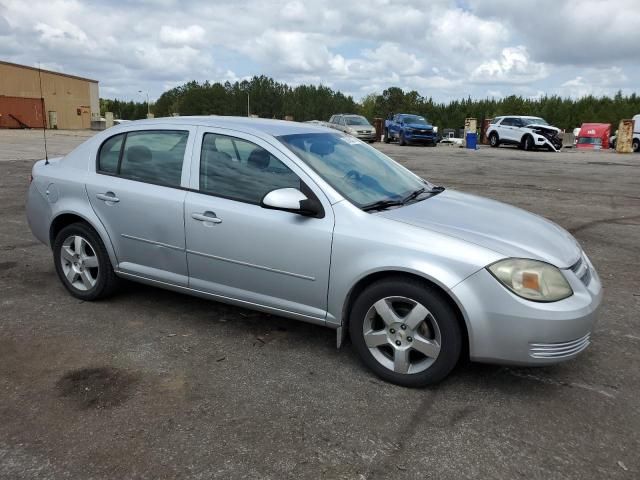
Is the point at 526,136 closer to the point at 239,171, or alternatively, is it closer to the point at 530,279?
the point at 239,171

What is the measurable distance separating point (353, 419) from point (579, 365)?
163cm

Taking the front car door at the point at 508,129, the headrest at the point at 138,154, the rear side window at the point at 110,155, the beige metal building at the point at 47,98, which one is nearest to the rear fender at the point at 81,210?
the rear side window at the point at 110,155

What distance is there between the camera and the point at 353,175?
3.80m

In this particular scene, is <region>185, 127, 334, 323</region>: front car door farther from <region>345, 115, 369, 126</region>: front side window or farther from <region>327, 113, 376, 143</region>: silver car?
<region>345, 115, 369, 126</region>: front side window

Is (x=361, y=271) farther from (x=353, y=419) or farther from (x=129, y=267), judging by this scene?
(x=129, y=267)

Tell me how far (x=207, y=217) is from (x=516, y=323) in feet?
6.80

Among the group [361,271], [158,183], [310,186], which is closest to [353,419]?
[361,271]

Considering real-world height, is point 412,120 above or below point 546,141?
above

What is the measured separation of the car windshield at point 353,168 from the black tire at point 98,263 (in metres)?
1.79

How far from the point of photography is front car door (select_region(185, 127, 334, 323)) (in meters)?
3.44

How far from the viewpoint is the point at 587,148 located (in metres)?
31.6

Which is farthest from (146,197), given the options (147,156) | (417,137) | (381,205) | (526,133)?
(417,137)

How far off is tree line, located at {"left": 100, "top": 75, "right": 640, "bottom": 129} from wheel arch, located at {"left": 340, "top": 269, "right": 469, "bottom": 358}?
2620 inches

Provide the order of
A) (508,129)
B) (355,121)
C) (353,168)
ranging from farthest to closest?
(355,121) < (508,129) < (353,168)
